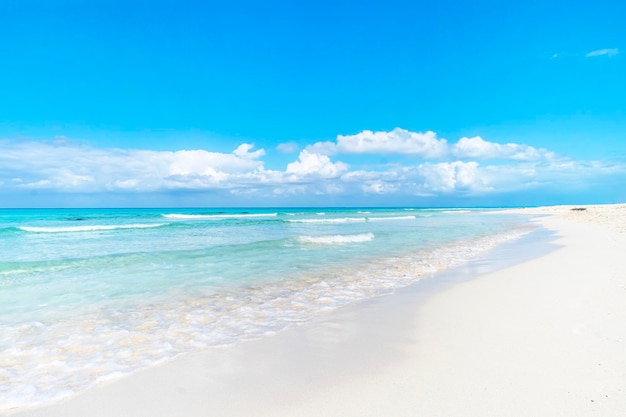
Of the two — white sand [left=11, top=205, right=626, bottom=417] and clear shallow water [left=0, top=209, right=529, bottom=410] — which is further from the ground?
white sand [left=11, top=205, right=626, bottom=417]

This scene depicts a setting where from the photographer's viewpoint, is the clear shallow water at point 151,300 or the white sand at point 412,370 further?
the clear shallow water at point 151,300

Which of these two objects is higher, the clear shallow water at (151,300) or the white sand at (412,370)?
the white sand at (412,370)

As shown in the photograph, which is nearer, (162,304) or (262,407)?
(262,407)

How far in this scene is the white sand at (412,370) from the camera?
10.6ft

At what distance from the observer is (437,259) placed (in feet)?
41.4

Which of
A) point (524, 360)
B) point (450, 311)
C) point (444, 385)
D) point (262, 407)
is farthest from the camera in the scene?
point (450, 311)

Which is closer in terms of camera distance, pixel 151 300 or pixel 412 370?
pixel 412 370

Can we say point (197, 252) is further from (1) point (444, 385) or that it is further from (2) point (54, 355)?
(1) point (444, 385)

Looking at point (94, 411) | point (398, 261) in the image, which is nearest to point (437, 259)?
point (398, 261)

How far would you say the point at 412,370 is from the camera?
3951 mm

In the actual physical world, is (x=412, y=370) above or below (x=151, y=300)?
above

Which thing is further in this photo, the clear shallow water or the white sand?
the clear shallow water

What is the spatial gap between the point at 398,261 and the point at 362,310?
6.06m

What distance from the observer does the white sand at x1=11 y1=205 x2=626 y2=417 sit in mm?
3236
